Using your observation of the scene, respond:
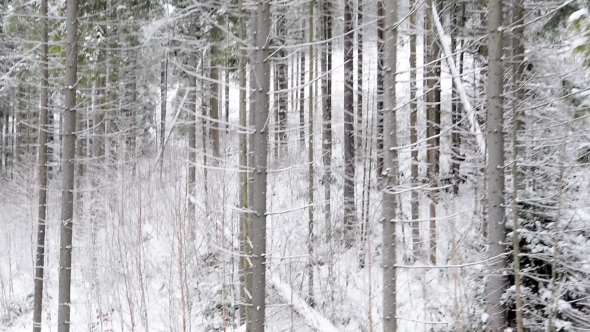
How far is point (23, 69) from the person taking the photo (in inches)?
510

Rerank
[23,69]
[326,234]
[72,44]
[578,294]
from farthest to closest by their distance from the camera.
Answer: [23,69], [326,234], [72,44], [578,294]

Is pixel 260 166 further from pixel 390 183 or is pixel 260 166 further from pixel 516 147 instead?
pixel 516 147

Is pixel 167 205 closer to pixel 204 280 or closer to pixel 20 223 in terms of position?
pixel 204 280

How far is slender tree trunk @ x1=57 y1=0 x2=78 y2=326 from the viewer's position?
8.40m

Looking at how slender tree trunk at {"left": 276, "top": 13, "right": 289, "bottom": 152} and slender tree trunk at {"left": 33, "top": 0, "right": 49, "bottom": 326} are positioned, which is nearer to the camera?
slender tree trunk at {"left": 276, "top": 13, "right": 289, "bottom": 152}

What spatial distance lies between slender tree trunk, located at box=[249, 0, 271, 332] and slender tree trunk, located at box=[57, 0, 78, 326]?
169 inches

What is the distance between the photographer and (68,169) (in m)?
8.57

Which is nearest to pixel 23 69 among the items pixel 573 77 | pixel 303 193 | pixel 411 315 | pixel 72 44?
pixel 72 44

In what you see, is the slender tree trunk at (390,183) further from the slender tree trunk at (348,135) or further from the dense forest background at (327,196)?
the slender tree trunk at (348,135)

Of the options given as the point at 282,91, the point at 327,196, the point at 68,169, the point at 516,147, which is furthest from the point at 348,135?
the point at 282,91

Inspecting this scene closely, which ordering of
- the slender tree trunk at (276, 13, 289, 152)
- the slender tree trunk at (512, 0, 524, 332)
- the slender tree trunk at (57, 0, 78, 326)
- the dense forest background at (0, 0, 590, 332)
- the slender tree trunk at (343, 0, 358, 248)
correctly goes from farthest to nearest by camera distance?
the slender tree trunk at (343, 0, 358, 248), the slender tree trunk at (57, 0, 78, 326), the slender tree trunk at (512, 0, 524, 332), the slender tree trunk at (276, 13, 289, 152), the dense forest background at (0, 0, 590, 332)

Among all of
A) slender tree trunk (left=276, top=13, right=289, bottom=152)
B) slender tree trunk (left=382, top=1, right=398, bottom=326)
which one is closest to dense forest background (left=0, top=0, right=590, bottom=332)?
slender tree trunk (left=382, top=1, right=398, bottom=326)

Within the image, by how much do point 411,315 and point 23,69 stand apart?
11.9 meters

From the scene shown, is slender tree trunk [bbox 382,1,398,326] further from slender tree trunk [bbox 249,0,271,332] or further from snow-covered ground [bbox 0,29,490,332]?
snow-covered ground [bbox 0,29,490,332]
